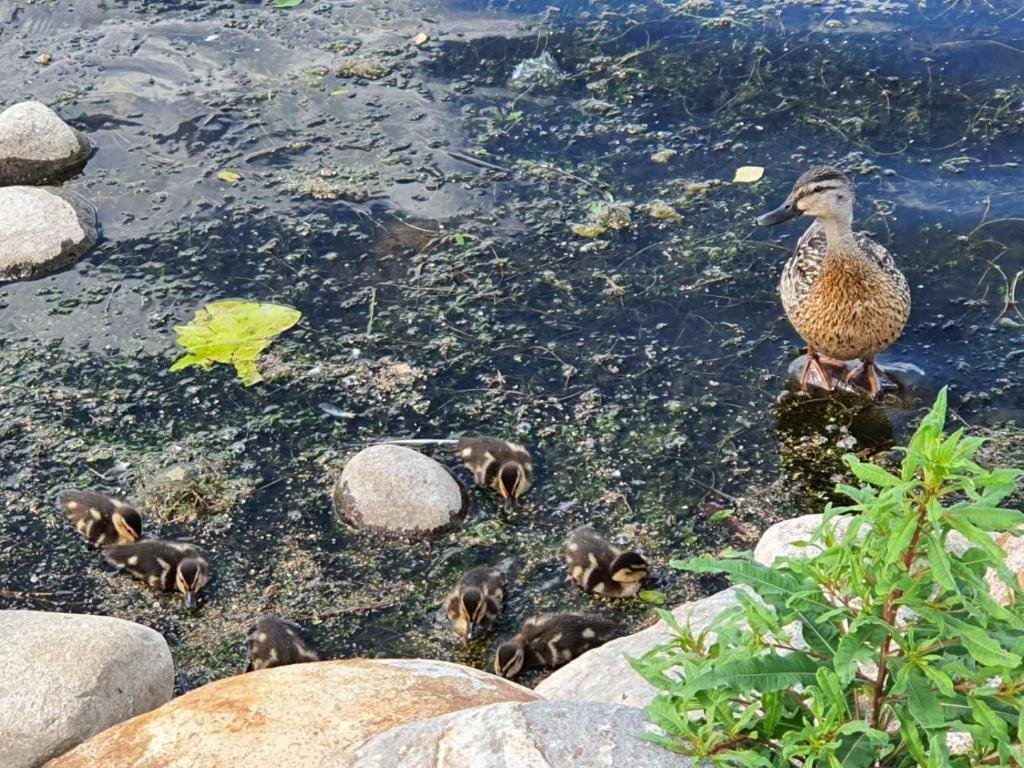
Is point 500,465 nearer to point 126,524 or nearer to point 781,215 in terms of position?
point 126,524

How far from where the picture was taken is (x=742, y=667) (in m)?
2.21

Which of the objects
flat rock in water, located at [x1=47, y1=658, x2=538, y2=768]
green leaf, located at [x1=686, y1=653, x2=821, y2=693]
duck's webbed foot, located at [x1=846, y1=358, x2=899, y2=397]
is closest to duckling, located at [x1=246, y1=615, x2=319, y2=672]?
flat rock in water, located at [x1=47, y1=658, x2=538, y2=768]

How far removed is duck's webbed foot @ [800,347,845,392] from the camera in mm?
5871

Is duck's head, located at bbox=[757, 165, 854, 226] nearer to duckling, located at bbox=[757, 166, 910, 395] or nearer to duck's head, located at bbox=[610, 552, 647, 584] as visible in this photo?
duckling, located at bbox=[757, 166, 910, 395]

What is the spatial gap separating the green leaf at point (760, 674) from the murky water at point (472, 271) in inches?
104

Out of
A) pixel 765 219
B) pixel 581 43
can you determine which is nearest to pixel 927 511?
pixel 765 219

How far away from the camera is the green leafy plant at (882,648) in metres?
2.05

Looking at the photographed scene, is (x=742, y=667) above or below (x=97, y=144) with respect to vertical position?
above

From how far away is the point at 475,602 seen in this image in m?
4.69

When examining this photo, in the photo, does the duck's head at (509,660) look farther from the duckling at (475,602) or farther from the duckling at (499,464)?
the duckling at (499,464)

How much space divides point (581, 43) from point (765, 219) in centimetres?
263

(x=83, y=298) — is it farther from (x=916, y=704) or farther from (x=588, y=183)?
(x=916, y=704)

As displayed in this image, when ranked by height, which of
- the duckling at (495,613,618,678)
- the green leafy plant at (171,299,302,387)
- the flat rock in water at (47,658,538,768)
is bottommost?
the duckling at (495,613,618,678)

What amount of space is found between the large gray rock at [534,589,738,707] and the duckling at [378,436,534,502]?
1.11 meters
